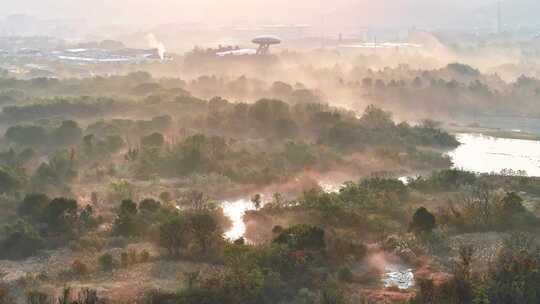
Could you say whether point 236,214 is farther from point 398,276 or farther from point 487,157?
point 487,157

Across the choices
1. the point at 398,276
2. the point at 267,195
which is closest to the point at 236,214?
the point at 267,195

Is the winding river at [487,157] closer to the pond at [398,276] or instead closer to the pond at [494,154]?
the pond at [494,154]

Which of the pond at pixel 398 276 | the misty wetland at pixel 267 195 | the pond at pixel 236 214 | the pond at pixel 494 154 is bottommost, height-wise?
the pond at pixel 494 154

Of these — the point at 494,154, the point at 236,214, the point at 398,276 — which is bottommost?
the point at 494,154

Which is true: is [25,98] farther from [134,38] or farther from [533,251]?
[134,38]

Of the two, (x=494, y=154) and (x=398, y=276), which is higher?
(x=398, y=276)

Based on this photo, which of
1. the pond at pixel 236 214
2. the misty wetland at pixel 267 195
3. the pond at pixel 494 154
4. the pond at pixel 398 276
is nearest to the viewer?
the misty wetland at pixel 267 195

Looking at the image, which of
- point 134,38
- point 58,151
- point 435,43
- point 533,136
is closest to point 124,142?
point 58,151

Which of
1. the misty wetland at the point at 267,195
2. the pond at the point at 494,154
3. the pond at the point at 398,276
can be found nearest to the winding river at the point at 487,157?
the pond at the point at 494,154
